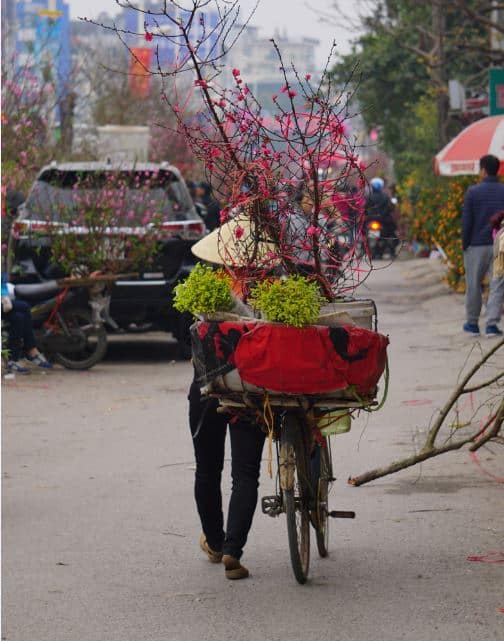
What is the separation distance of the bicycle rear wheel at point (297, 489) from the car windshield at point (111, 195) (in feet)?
28.5

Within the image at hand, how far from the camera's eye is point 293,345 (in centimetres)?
608

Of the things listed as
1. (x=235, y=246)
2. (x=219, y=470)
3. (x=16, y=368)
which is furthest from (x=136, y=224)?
(x=235, y=246)

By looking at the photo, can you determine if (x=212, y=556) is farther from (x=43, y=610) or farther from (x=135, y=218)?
(x=135, y=218)

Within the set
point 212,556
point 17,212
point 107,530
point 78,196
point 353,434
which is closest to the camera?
point 212,556

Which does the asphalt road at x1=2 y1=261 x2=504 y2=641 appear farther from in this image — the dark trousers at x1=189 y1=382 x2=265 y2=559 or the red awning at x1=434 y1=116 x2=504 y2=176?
the red awning at x1=434 y1=116 x2=504 y2=176

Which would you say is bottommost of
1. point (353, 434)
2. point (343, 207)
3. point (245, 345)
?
point (353, 434)

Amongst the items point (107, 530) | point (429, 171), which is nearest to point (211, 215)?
point (429, 171)

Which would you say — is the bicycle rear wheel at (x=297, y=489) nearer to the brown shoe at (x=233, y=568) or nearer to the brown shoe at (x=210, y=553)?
the brown shoe at (x=233, y=568)

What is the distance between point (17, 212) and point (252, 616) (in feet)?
36.9

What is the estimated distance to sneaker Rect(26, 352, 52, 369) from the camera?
14.7 meters

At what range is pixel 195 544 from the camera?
24.4 feet

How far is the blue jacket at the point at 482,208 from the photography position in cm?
1669

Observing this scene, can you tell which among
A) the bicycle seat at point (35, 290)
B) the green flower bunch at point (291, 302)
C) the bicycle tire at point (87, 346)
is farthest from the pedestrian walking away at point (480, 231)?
the green flower bunch at point (291, 302)

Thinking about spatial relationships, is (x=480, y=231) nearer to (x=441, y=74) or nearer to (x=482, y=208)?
(x=482, y=208)
